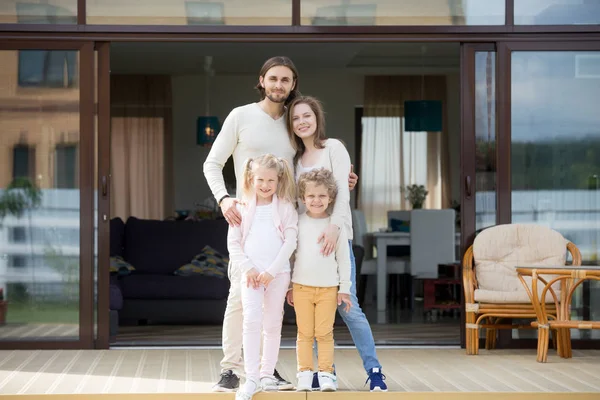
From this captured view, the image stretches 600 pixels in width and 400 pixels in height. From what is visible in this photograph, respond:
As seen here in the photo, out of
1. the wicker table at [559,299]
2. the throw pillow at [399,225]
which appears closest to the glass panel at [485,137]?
the wicker table at [559,299]

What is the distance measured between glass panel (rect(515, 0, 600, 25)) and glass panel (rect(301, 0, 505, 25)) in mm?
124

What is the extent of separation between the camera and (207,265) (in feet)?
25.9

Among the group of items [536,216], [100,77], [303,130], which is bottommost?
[536,216]

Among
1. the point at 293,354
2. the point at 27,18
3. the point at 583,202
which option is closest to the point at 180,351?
the point at 293,354

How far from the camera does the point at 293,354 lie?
18.0ft

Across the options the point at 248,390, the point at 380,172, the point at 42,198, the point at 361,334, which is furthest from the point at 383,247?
the point at 248,390

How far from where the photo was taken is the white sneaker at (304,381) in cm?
399

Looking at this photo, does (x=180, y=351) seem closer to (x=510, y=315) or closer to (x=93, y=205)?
Answer: (x=93, y=205)

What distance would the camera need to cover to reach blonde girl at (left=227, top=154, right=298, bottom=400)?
3.89 meters

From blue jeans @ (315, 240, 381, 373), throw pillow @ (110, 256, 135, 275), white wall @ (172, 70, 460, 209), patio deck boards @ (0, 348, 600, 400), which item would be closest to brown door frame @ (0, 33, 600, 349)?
patio deck boards @ (0, 348, 600, 400)

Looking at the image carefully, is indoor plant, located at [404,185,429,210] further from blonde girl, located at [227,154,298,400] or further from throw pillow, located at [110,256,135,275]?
blonde girl, located at [227,154,298,400]

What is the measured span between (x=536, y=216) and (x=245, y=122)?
236 cm

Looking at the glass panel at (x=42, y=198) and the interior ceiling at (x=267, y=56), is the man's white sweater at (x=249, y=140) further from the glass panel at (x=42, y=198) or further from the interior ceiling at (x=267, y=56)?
the interior ceiling at (x=267, y=56)

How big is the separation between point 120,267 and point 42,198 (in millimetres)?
2187
